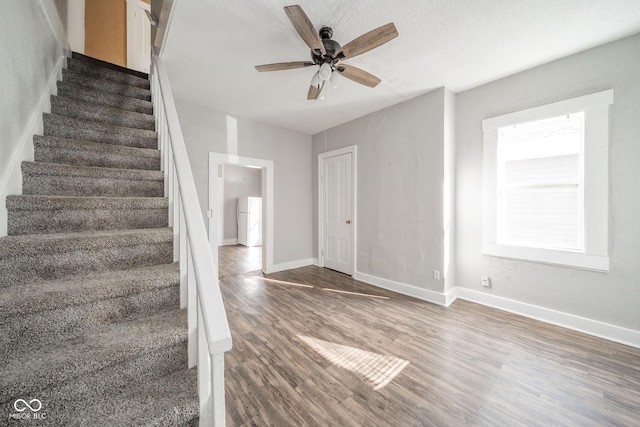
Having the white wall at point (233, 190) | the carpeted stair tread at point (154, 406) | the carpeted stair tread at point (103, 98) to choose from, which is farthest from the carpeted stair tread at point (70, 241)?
the white wall at point (233, 190)

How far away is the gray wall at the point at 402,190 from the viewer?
3004 mm

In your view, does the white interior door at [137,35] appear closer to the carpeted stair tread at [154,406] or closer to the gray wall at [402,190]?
the gray wall at [402,190]

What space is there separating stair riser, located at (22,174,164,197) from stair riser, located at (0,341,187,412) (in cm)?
139

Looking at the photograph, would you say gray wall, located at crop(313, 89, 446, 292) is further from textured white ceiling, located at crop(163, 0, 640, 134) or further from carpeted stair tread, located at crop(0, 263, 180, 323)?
carpeted stair tread, located at crop(0, 263, 180, 323)

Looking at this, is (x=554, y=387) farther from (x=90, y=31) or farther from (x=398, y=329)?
(x=90, y=31)

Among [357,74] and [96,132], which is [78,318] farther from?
[357,74]

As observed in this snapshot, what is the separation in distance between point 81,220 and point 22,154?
61 cm

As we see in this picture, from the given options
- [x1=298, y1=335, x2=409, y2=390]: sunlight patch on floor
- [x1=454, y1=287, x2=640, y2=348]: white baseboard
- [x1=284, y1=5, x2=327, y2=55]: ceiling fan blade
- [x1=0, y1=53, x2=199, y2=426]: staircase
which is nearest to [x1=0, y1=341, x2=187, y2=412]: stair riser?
[x1=0, y1=53, x2=199, y2=426]: staircase

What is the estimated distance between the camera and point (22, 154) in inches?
63.7

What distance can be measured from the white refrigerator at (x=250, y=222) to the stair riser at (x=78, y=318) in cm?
579

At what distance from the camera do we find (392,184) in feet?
11.4

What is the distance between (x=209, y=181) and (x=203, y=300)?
3126 millimetres

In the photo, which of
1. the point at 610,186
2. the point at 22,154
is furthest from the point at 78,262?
the point at 610,186

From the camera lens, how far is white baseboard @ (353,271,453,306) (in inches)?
116
